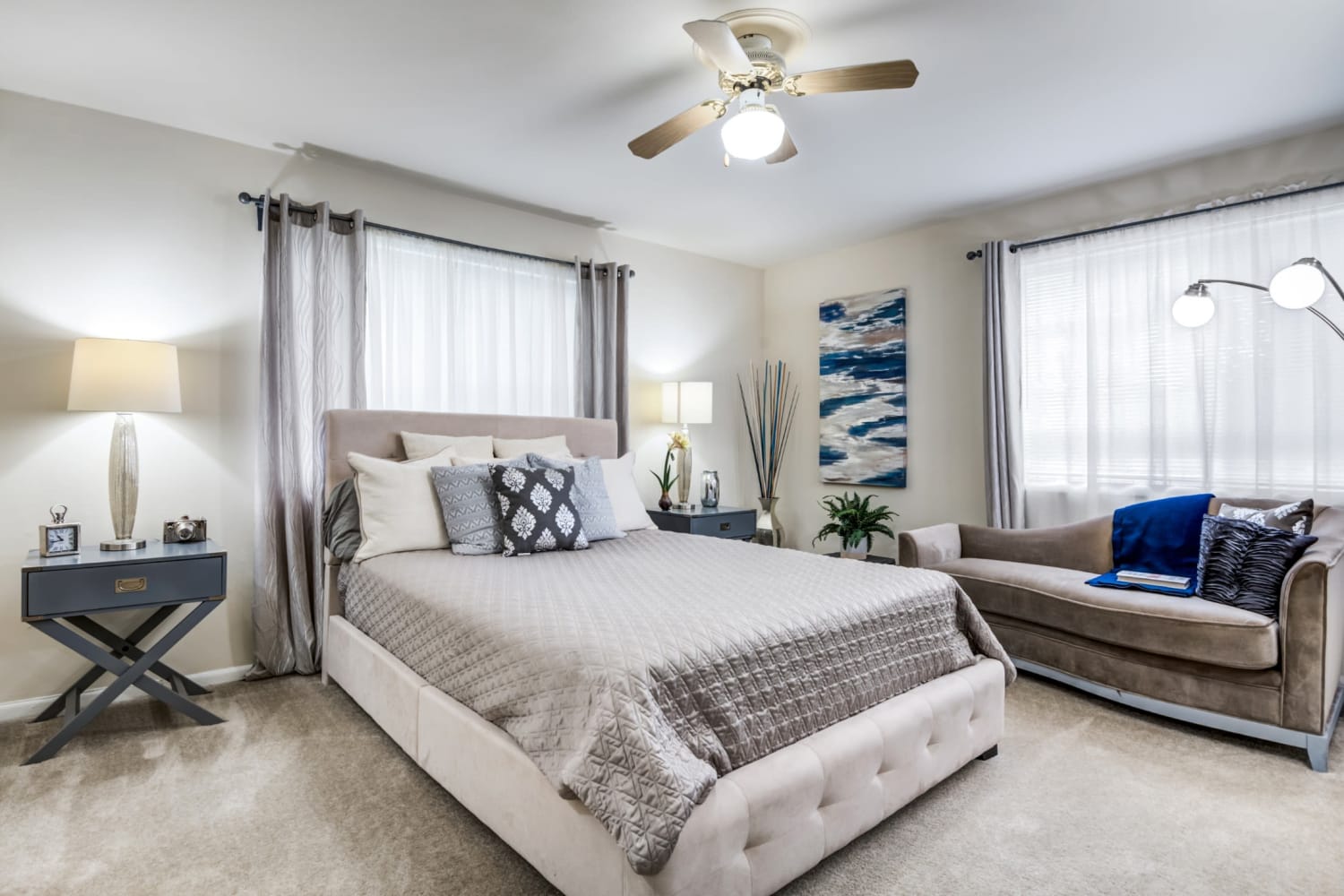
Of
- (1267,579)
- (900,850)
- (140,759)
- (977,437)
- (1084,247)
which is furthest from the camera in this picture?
(977,437)

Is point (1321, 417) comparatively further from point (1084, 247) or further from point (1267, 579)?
point (1084, 247)

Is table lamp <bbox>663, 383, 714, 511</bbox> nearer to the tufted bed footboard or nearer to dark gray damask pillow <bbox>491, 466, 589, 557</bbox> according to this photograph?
dark gray damask pillow <bbox>491, 466, 589, 557</bbox>

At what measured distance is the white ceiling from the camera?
2283mm

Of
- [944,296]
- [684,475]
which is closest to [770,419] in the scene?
[684,475]

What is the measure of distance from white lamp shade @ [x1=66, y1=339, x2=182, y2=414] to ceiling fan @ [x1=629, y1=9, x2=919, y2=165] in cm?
229

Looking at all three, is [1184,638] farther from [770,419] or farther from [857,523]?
[770,419]

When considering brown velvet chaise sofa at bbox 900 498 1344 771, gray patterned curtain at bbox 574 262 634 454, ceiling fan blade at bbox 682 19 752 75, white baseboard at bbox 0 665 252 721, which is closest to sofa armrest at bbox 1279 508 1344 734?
brown velvet chaise sofa at bbox 900 498 1344 771

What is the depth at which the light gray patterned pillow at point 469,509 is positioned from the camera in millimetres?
2900

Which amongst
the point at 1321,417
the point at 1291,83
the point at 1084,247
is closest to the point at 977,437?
the point at 1084,247

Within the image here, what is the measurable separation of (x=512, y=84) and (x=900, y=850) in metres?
2.99

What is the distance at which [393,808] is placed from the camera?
2119 millimetres

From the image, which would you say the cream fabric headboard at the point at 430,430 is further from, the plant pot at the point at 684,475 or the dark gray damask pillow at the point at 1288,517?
the dark gray damask pillow at the point at 1288,517

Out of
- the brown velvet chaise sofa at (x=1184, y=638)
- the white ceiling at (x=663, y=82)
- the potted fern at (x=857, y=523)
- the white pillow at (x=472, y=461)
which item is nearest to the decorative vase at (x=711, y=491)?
the potted fern at (x=857, y=523)

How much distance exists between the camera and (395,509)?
9.67 feet
